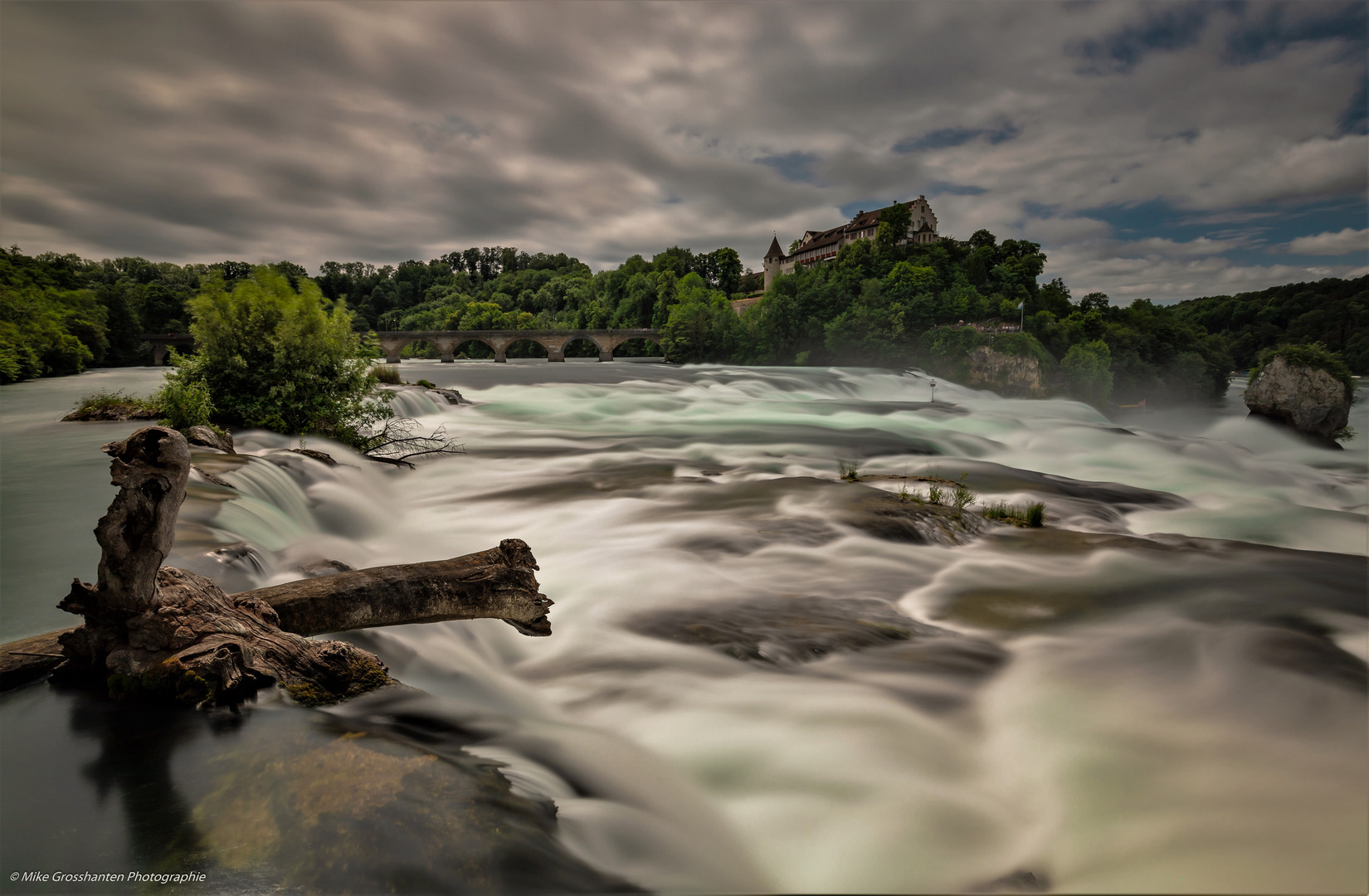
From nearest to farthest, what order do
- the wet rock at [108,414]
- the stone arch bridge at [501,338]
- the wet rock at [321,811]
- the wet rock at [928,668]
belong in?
the wet rock at [321,811] < the wet rock at [928,668] < the wet rock at [108,414] < the stone arch bridge at [501,338]

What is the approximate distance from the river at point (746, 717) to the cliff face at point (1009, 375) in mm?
47247

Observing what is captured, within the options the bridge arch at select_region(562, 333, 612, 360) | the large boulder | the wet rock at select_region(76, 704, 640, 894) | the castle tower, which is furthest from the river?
the castle tower

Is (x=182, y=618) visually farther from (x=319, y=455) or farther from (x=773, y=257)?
(x=773, y=257)

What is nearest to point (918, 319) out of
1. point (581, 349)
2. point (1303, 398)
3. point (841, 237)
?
point (1303, 398)

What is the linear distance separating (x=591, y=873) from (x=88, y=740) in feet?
7.95

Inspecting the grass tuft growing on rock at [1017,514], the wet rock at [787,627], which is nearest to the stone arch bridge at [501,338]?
the grass tuft growing on rock at [1017,514]

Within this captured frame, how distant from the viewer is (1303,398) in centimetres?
2828

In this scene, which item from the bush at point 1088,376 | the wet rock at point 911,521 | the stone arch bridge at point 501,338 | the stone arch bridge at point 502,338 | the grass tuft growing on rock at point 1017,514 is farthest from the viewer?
the stone arch bridge at point 502,338

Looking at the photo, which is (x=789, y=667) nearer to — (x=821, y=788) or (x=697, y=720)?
(x=697, y=720)

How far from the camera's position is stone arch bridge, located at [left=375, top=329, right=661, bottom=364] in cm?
7038

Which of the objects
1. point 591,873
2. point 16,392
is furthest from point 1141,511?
point 16,392

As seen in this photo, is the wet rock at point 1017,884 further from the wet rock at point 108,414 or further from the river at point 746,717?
the wet rock at point 108,414

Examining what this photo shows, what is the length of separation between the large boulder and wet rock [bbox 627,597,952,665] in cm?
3349

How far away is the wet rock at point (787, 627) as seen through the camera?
5512 mm
